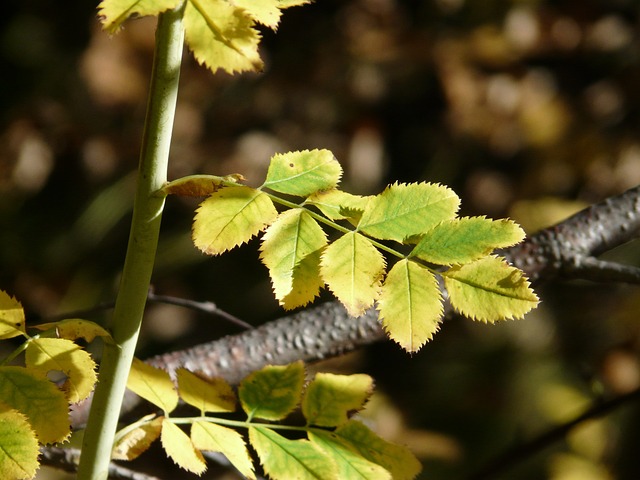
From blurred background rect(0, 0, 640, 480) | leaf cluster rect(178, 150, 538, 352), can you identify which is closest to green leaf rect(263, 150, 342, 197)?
leaf cluster rect(178, 150, 538, 352)

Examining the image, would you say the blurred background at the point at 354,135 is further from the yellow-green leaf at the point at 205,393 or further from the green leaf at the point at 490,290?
the green leaf at the point at 490,290

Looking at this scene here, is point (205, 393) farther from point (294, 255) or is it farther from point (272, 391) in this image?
point (294, 255)

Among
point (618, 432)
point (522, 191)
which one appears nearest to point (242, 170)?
point (522, 191)

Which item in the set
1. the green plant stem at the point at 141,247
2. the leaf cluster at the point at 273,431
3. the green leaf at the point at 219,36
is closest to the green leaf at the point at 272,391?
the leaf cluster at the point at 273,431

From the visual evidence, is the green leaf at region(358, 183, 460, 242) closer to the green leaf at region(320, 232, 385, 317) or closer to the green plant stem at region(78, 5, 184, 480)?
the green leaf at region(320, 232, 385, 317)

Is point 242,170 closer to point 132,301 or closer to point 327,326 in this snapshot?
point 327,326

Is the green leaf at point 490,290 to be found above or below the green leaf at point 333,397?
above

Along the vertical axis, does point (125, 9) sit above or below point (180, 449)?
above

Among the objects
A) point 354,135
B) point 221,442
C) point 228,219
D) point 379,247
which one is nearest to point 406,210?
point 379,247
